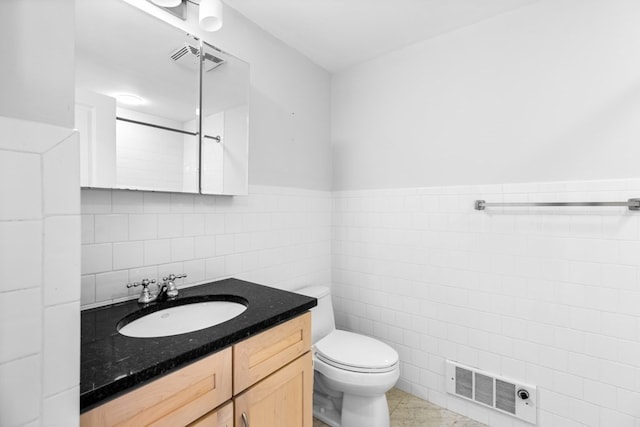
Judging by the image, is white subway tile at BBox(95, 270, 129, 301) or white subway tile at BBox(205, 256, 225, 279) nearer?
white subway tile at BBox(95, 270, 129, 301)

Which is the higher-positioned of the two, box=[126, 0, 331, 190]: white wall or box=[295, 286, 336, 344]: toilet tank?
box=[126, 0, 331, 190]: white wall

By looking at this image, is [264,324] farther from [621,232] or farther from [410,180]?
[621,232]

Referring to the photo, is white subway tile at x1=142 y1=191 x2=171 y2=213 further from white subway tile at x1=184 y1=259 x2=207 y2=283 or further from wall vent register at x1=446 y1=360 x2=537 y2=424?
wall vent register at x1=446 y1=360 x2=537 y2=424

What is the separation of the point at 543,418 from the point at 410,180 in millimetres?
1489

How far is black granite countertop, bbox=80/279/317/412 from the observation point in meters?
0.72

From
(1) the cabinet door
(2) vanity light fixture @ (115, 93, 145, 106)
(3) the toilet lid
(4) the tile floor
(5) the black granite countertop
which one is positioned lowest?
(4) the tile floor

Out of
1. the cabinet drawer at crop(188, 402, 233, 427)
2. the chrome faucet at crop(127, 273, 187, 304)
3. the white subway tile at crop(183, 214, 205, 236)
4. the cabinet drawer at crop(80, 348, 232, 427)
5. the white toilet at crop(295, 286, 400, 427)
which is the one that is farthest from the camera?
the white toilet at crop(295, 286, 400, 427)

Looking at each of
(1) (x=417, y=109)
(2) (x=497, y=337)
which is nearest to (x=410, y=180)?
(1) (x=417, y=109)

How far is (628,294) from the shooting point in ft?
4.66

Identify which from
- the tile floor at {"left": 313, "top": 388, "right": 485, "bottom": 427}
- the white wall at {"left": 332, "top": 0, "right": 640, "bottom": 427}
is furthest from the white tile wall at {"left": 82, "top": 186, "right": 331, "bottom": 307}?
the tile floor at {"left": 313, "top": 388, "right": 485, "bottom": 427}

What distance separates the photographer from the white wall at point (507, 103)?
146 centimetres

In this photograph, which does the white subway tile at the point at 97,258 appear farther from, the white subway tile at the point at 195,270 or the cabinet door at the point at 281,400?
the cabinet door at the point at 281,400

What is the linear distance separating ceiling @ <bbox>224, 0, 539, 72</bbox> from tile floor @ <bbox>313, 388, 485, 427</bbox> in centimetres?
236

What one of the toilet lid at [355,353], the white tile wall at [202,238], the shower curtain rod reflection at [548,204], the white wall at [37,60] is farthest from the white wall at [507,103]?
the white wall at [37,60]
